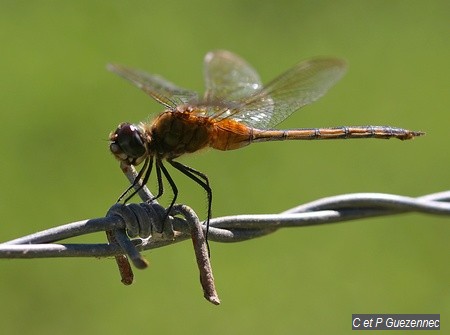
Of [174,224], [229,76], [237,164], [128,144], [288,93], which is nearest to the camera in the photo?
[174,224]

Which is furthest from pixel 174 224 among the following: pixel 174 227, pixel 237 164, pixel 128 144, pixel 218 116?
pixel 237 164

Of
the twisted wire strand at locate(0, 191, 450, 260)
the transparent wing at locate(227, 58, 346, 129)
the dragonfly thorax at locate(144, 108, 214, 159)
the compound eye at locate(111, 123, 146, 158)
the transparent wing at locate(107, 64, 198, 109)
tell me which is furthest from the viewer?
the transparent wing at locate(227, 58, 346, 129)

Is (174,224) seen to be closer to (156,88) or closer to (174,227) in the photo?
(174,227)

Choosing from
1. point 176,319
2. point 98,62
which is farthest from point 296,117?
point 176,319

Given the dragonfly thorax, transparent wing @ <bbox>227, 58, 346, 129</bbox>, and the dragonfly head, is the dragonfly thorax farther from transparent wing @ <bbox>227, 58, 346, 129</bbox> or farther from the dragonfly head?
transparent wing @ <bbox>227, 58, 346, 129</bbox>

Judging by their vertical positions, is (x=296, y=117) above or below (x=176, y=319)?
above

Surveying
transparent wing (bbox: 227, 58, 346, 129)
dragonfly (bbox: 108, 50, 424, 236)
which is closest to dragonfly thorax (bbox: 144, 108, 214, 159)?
dragonfly (bbox: 108, 50, 424, 236)

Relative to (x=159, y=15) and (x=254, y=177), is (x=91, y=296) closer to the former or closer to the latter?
(x=254, y=177)
